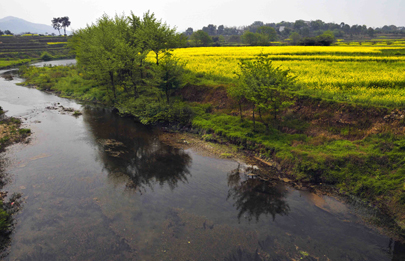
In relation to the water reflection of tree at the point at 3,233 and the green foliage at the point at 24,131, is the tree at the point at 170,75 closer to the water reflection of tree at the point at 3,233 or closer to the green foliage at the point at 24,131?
the green foliage at the point at 24,131

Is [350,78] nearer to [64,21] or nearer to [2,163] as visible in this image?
[2,163]

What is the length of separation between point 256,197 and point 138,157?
8231 mm

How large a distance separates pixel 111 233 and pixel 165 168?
18.4 feet

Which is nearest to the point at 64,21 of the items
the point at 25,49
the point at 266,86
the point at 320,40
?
the point at 25,49

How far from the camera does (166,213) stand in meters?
10.6

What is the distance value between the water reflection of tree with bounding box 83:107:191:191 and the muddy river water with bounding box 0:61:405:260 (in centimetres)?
7

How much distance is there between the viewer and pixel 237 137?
666 inches

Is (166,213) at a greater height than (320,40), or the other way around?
(320,40)

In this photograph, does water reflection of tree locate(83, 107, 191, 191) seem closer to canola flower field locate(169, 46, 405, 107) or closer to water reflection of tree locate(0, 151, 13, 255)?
water reflection of tree locate(0, 151, 13, 255)

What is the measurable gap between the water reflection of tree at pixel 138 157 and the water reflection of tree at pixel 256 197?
2911mm

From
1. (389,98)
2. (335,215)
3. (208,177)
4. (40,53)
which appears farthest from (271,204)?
(40,53)

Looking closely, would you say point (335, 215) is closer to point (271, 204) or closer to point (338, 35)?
point (271, 204)

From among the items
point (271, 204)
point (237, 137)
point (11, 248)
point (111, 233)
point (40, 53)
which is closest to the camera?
point (11, 248)

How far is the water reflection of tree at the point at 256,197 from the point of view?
10.8 meters
